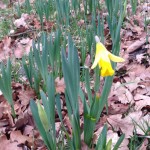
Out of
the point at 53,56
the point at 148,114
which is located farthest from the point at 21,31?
the point at 148,114

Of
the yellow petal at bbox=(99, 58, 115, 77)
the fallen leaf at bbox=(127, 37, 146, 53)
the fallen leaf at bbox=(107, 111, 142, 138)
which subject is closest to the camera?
the yellow petal at bbox=(99, 58, 115, 77)

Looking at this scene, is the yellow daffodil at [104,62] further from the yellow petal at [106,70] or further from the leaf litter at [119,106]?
the leaf litter at [119,106]

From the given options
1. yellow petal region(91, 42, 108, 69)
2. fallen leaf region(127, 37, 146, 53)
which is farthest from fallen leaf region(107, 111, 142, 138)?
fallen leaf region(127, 37, 146, 53)

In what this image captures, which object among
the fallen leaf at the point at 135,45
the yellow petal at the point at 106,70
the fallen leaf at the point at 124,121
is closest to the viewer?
the yellow petal at the point at 106,70

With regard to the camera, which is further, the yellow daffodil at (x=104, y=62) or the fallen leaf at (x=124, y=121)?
the fallen leaf at (x=124, y=121)

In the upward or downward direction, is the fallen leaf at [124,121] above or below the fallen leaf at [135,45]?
below

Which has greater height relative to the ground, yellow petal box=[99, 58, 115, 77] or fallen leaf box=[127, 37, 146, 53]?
yellow petal box=[99, 58, 115, 77]

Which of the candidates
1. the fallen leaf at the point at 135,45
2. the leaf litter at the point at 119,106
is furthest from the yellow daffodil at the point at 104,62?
the fallen leaf at the point at 135,45

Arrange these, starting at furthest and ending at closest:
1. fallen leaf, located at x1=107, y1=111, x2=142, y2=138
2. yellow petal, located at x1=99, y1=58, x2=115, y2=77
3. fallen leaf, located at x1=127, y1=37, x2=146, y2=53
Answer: fallen leaf, located at x1=127, y1=37, x2=146, y2=53 → fallen leaf, located at x1=107, y1=111, x2=142, y2=138 → yellow petal, located at x1=99, y1=58, x2=115, y2=77

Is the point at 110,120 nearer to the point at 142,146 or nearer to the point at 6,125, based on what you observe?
the point at 142,146

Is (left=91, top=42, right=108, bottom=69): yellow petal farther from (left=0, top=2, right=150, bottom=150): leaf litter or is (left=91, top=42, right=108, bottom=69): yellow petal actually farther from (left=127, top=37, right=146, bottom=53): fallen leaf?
(left=127, top=37, right=146, bottom=53): fallen leaf

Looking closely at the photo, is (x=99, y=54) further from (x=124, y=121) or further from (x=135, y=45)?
(x=135, y=45)
